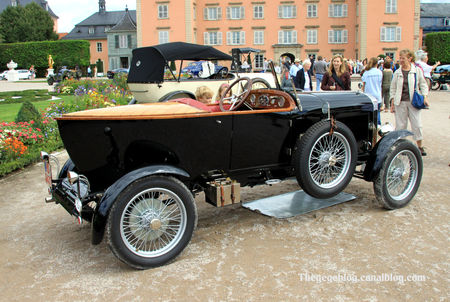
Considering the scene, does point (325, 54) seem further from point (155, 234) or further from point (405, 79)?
point (155, 234)

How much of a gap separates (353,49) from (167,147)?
177 feet

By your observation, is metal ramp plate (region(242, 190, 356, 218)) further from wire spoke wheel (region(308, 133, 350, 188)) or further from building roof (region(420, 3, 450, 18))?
building roof (region(420, 3, 450, 18))

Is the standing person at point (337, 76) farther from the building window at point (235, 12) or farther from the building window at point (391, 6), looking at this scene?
the building window at point (235, 12)

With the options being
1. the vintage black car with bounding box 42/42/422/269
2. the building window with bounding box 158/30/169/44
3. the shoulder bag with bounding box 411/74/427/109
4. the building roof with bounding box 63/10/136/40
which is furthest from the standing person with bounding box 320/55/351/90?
the building roof with bounding box 63/10/136/40

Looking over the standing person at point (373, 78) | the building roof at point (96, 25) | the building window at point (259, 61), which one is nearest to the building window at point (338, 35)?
the building window at point (259, 61)

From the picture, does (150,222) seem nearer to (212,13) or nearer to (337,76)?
(337,76)

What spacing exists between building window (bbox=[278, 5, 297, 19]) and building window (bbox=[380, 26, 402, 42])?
11.3 meters

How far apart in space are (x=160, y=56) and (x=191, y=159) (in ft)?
17.0

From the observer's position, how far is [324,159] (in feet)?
15.0

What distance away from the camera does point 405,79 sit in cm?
739

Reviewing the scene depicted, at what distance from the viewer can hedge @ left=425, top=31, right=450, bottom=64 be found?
48656 millimetres

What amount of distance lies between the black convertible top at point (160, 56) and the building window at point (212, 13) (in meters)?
47.7

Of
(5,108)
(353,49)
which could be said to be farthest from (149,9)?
(5,108)

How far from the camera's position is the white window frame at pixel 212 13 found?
54.3m
